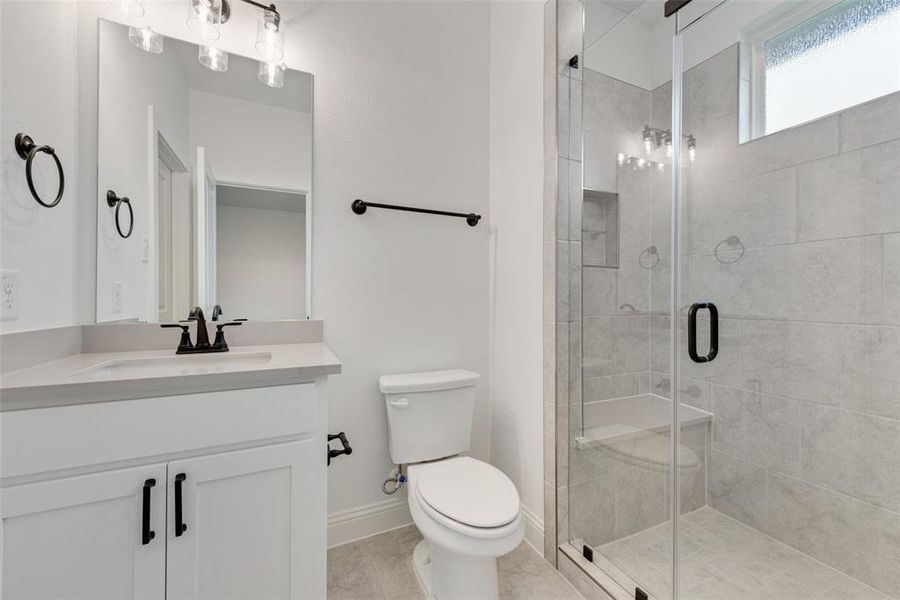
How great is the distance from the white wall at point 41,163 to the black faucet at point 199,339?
30 centimetres

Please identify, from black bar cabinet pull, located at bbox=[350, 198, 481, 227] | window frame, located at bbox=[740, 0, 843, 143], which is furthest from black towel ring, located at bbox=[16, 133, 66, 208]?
window frame, located at bbox=[740, 0, 843, 143]

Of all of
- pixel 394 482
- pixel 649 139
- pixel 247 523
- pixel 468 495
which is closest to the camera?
pixel 247 523

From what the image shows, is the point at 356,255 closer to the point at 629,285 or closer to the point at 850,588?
the point at 629,285

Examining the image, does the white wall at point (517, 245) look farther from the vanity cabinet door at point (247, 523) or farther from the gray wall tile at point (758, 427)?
the vanity cabinet door at point (247, 523)

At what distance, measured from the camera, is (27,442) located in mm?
786

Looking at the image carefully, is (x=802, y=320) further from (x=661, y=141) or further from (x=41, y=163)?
(x=41, y=163)

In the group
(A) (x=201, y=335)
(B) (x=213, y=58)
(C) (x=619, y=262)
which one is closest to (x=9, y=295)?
(A) (x=201, y=335)

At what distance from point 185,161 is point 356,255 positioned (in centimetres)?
71

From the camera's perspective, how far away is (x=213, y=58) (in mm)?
1428

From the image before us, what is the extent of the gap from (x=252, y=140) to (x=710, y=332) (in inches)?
80.3

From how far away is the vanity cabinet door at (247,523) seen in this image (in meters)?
0.93

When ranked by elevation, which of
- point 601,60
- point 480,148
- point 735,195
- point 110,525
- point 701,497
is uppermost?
point 601,60

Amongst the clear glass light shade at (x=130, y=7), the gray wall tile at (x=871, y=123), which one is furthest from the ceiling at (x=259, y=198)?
the gray wall tile at (x=871, y=123)

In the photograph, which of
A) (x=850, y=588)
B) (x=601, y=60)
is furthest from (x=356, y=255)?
(x=850, y=588)
